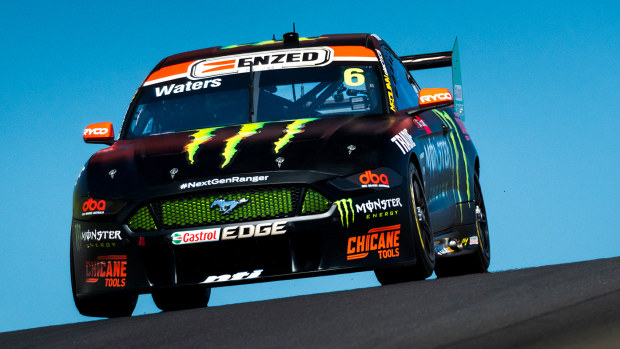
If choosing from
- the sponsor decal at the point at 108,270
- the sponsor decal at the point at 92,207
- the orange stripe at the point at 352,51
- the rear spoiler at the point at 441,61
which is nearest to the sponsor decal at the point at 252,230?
the sponsor decal at the point at 108,270

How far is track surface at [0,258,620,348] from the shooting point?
13.9 ft

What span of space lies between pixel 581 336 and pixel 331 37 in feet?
16.8

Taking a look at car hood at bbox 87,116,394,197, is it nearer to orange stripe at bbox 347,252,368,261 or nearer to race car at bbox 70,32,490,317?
race car at bbox 70,32,490,317

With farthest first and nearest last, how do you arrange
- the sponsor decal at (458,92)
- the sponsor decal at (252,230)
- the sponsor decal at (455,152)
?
the sponsor decal at (458,92)
the sponsor decal at (455,152)
the sponsor decal at (252,230)

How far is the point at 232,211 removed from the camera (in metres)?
6.75

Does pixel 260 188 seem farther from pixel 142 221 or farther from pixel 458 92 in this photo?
pixel 458 92

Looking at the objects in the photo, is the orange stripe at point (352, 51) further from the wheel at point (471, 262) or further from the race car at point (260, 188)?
the wheel at point (471, 262)

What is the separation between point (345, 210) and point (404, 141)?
2.58ft

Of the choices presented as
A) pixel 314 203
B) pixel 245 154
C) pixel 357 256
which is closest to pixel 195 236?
pixel 245 154

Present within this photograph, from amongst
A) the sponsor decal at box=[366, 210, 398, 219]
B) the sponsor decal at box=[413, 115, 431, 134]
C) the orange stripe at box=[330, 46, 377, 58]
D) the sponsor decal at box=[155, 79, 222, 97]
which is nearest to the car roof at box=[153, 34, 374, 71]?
the orange stripe at box=[330, 46, 377, 58]

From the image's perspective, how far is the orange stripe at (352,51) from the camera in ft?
27.6

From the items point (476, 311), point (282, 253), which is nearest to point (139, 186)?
point (282, 253)

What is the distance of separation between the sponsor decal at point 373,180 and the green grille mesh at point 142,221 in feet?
4.06

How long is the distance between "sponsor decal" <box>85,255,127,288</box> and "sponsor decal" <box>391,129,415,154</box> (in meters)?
1.75
